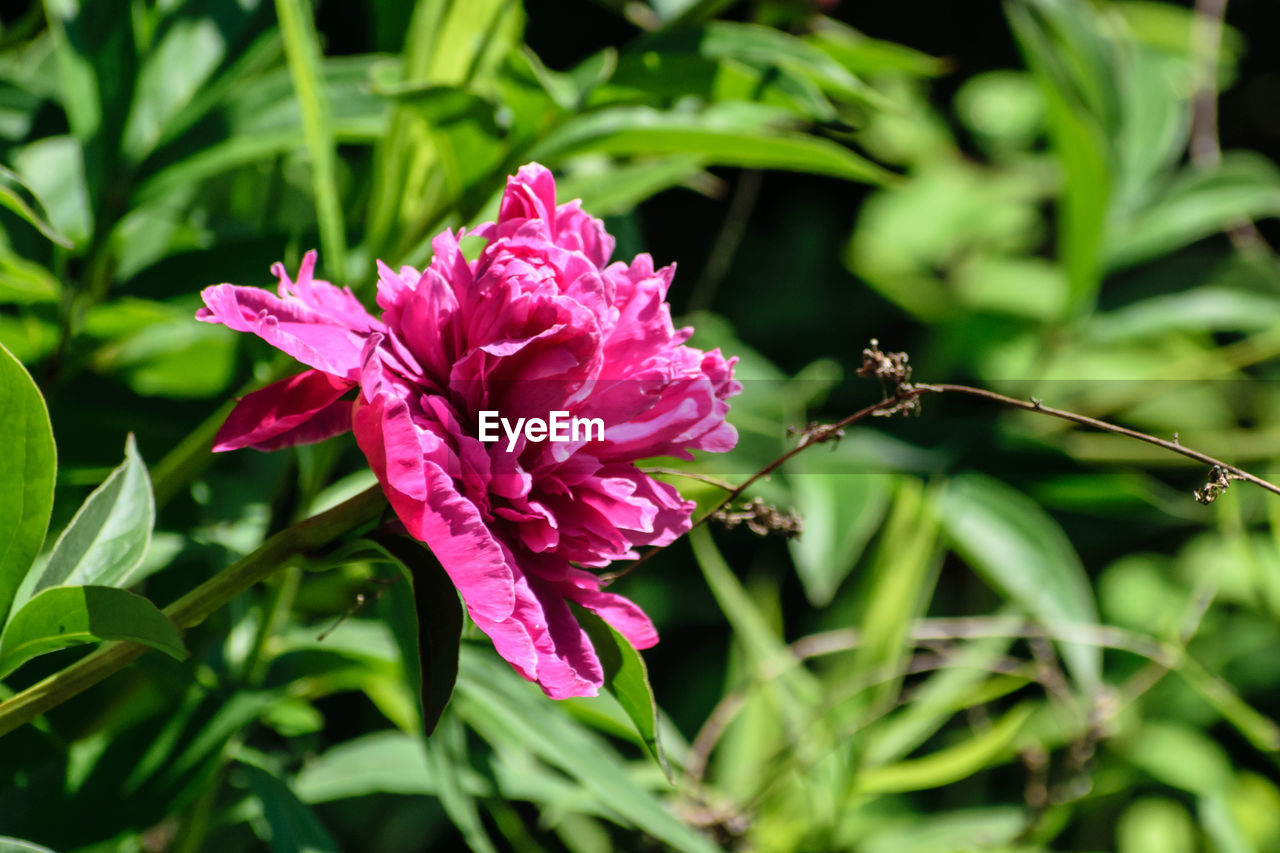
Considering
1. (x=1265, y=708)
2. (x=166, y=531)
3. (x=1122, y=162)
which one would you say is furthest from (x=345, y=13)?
(x=1265, y=708)

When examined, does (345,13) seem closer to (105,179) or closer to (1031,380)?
(105,179)

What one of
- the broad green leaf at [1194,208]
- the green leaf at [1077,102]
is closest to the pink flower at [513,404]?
the green leaf at [1077,102]

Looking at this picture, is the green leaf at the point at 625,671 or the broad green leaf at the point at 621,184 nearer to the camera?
the green leaf at the point at 625,671

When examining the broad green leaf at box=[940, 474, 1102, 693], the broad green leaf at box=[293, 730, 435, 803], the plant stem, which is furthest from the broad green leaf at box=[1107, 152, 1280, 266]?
the broad green leaf at box=[293, 730, 435, 803]

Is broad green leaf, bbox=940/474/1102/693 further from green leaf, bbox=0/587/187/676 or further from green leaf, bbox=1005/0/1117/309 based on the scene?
green leaf, bbox=0/587/187/676

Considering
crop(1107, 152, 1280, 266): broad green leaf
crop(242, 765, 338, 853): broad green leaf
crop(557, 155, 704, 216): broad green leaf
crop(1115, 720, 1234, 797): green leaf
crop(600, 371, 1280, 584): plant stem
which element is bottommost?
crop(1115, 720, 1234, 797): green leaf

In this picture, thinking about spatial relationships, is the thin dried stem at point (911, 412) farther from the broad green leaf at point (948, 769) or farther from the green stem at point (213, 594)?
the broad green leaf at point (948, 769)
